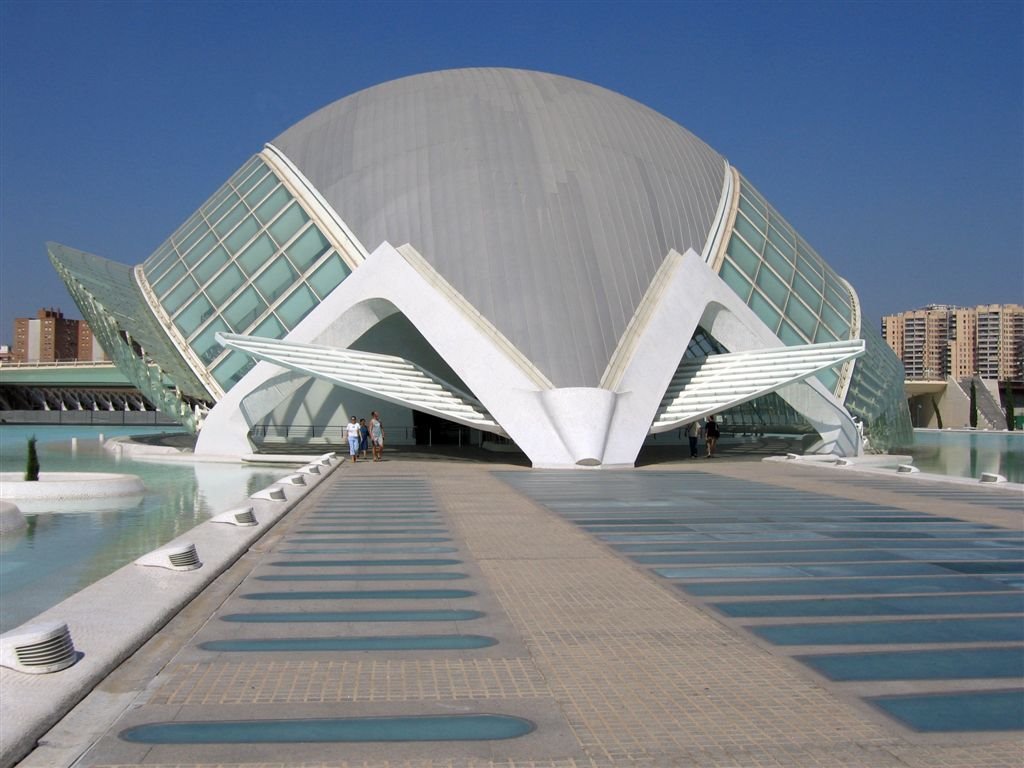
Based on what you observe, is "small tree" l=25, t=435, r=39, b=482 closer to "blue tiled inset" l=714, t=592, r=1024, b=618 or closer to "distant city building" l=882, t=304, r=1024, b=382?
"blue tiled inset" l=714, t=592, r=1024, b=618

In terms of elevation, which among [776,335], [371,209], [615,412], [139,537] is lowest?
[139,537]

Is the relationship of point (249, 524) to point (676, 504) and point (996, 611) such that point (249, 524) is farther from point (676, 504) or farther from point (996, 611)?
point (996, 611)

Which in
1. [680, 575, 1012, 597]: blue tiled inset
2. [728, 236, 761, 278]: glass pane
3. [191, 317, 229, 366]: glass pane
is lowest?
[680, 575, 1012, 597]: blue tiled inset

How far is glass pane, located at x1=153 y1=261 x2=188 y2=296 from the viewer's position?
27812 millimetres

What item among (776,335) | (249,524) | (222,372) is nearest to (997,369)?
(776,335)

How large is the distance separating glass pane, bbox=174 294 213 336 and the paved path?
62.2ft

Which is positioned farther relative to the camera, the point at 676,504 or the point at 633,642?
the point at 676,504

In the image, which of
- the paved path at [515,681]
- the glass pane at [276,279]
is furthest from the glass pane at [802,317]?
the paved path at [515,681]

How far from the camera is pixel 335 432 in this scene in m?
27.8

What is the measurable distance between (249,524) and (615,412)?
12.0 meters

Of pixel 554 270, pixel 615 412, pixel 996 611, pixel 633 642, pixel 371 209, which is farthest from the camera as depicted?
pixel 371 209

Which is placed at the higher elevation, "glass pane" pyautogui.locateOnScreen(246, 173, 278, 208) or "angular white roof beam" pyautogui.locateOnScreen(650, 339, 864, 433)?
"glass pane" pyautogui.locateOnScreen(246, 173, 278, 208)

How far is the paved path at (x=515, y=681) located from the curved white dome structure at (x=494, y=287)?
503 inches

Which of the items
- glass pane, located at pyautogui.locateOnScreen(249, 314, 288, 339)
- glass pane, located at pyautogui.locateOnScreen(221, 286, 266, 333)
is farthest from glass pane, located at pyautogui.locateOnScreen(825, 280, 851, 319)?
glass pane, located at pyautogui.locateOnScreen(221, 286, 266, 333)
